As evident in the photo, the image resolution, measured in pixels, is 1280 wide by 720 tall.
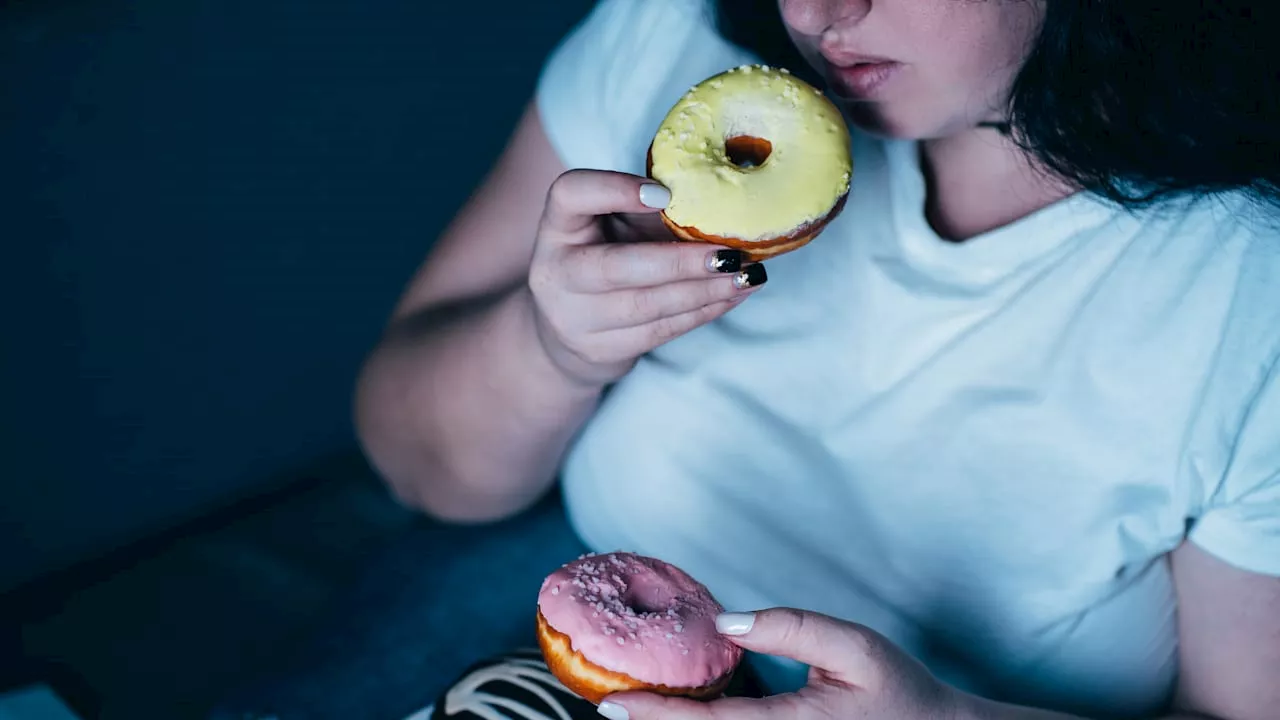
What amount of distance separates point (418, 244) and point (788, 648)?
1283 mm

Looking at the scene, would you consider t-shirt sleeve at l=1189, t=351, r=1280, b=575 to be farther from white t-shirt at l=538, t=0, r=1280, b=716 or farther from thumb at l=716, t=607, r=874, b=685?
thumb at l=716, t=607, r=874, b=685

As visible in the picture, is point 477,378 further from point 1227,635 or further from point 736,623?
point 1227,635

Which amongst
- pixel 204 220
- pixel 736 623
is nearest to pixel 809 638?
pixel 736 623

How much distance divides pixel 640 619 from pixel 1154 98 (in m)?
0.60

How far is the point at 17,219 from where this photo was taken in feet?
4.26

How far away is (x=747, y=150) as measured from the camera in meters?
0.96

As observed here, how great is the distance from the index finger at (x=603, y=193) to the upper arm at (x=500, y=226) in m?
0.35

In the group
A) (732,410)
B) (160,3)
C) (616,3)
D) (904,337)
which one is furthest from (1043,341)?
(160,3)

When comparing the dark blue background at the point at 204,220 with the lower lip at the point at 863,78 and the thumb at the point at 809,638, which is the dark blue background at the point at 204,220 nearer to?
the lower lip at the point at 863,78

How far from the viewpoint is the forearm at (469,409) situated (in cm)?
110

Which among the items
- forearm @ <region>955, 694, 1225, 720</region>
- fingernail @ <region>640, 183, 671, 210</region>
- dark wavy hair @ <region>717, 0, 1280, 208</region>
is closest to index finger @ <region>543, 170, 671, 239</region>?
fingernail @ <region>640, 183, 671, 210</region>

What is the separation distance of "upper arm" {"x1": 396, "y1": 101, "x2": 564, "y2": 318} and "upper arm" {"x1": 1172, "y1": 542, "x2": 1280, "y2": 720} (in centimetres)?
76

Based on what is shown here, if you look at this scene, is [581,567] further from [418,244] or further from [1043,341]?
[418,244]

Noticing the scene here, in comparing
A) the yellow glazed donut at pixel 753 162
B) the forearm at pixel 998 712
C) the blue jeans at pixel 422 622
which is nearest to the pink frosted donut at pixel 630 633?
the forearm at pixel 998 712
